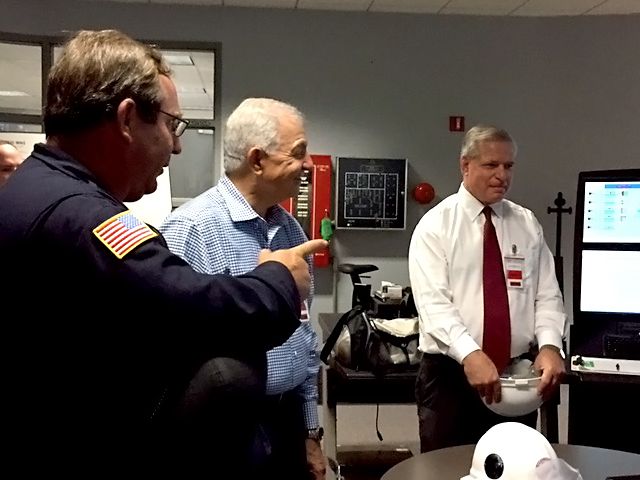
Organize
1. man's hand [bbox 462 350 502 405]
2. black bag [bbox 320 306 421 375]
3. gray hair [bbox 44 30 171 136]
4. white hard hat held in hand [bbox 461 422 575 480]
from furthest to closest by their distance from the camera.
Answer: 1. black bag [bbox 320 306 421 375]
2. man's hand [bbox 462 350 502 405]
3. white hard hat held in hand [bbox 461 422 575 480]
4. gray hair [bbox 44 30 171 136]

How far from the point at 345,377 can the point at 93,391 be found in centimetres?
229

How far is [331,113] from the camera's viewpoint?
5.27m

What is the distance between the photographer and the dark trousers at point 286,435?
1.55 metres

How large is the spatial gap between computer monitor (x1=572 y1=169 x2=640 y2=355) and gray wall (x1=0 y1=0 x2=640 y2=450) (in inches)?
110

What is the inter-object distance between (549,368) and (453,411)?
33 centimetres

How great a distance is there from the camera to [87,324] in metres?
0.81

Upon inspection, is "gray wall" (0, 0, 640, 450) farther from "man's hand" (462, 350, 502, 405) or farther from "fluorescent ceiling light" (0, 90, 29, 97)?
"fluorescent ceiling light" (0, 90, 29, 97)

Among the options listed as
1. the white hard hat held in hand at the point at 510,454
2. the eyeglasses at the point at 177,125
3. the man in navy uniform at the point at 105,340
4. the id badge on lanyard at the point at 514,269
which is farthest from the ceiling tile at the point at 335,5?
the man in navy uniform at the point at 105,340

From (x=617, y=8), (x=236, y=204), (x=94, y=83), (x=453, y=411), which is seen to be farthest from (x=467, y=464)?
(x=617, y=8)

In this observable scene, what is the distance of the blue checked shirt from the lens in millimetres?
1533

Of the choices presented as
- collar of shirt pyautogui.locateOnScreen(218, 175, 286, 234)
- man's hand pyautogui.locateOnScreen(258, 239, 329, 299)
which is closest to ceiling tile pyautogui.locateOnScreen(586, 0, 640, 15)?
collar of shirt pyautogui.locateOnScreen(218, 175, 286, 234)

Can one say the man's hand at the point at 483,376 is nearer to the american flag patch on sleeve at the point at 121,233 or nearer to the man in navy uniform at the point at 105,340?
the man in navy uniform at the point at 105,340

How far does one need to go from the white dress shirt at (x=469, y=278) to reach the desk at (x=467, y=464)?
16.5 inches

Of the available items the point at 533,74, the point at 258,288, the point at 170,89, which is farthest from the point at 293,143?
the point at 533,74
